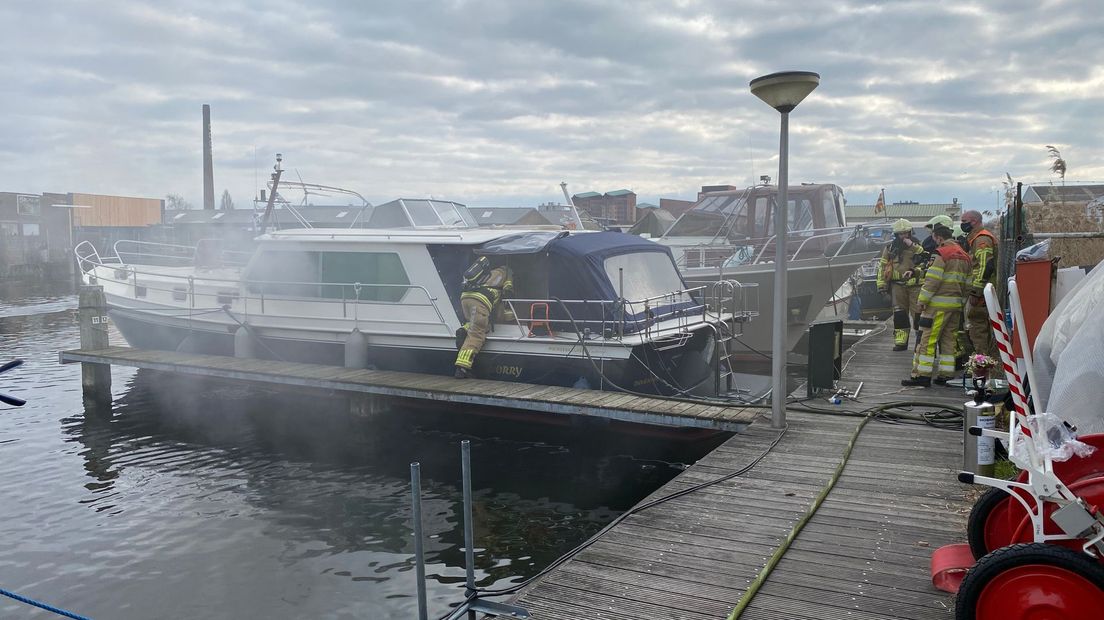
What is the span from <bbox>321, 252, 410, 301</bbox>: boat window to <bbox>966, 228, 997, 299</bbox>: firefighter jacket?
7541 millimetres

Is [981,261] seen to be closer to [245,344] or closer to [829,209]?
[829,209]

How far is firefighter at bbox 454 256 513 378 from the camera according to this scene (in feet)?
32.8

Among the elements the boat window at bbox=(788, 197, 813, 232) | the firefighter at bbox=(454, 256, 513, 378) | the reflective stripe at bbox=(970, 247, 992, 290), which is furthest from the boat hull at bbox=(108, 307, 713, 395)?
the boat window at bbox=(788, 197, 813, 232)

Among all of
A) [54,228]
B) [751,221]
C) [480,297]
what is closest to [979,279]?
[480,297]

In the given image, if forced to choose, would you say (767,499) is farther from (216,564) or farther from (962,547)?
(216,564)

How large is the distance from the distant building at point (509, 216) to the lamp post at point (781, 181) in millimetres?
40160

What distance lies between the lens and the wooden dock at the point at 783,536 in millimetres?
3861

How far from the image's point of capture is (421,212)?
44.3ft

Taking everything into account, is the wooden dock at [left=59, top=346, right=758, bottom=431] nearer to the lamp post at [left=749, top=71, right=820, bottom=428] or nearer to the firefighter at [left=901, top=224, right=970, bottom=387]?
the lamp post at [left=749, top=71, right=820, bottom=428]

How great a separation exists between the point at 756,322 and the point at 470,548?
1191cm

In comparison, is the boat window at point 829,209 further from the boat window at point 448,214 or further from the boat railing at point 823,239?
the boat window at point 448,214

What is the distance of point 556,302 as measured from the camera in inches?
392

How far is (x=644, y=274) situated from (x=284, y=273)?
19.8ft

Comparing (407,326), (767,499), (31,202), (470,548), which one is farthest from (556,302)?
(31,202)
